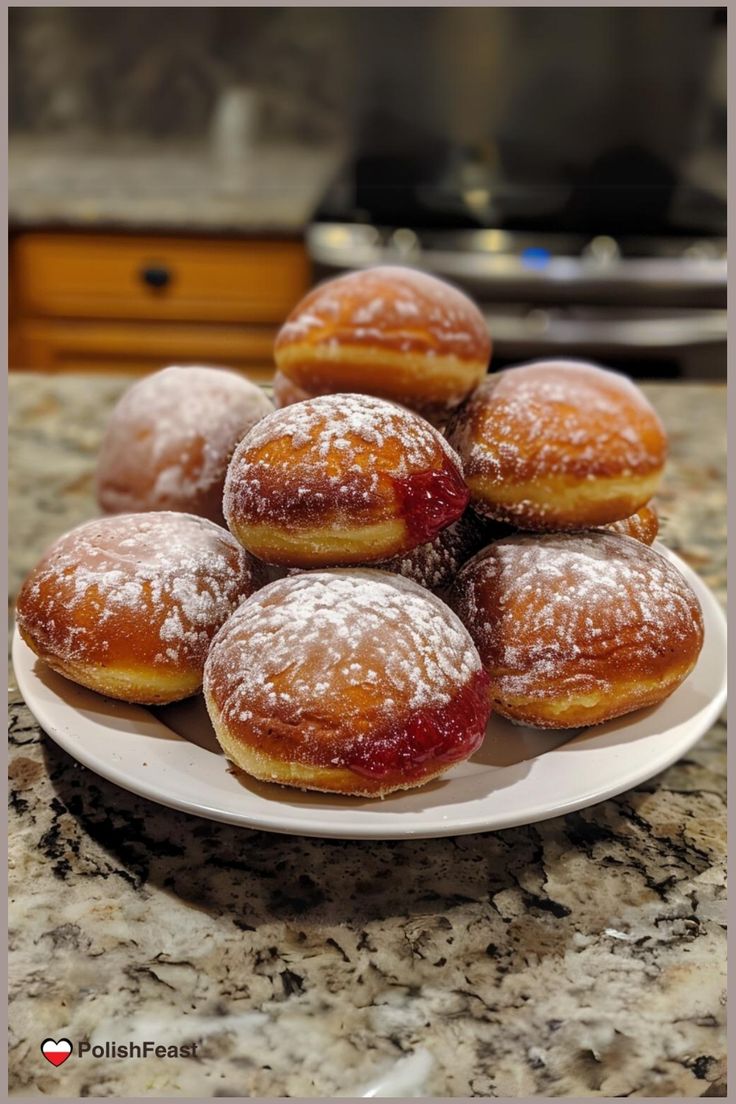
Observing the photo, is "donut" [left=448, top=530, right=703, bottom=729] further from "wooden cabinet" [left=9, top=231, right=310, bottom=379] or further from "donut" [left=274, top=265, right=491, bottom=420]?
"wooden cabinet" [left=9, top=231, right=310, bottom=379]

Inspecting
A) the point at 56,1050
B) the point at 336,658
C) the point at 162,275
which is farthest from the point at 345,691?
the point at 162,275

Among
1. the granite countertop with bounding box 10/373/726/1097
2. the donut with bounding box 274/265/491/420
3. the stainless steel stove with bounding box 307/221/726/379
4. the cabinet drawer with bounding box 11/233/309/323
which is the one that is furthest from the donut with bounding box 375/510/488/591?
the cabinet drawer with bounding box 11/233/309/323

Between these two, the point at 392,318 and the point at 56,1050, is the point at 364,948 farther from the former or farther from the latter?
the point at 392,318

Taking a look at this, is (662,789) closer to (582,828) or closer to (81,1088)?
(582,828)

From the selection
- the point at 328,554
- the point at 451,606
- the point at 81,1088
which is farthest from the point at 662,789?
the point at 81,1088

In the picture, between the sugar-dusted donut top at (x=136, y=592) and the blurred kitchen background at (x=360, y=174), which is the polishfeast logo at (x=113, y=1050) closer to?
the sugar-dusted donut top at (x=136, y=592)
